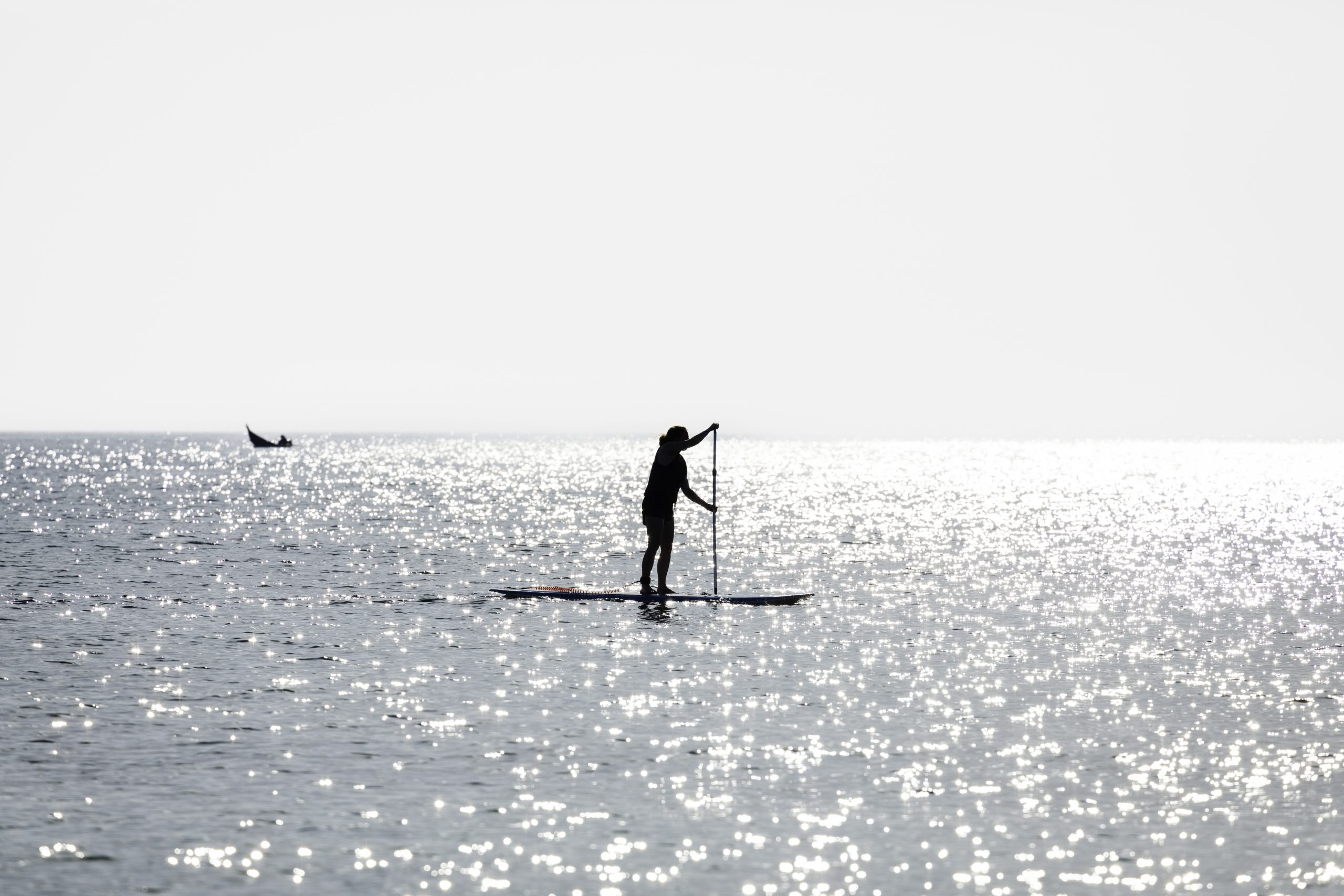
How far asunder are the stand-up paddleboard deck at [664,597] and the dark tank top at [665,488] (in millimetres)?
1860

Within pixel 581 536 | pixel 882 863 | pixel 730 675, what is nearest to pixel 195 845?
pixel 882 863

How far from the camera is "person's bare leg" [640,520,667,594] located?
2697 cm

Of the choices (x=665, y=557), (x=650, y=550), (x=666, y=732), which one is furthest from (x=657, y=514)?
(x=666, y=732)

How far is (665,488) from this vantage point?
2670 cm

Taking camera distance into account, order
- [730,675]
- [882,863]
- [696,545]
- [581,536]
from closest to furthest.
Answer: [882,863], [730,675], [696,545], [581,536]

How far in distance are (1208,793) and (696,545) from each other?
37507 millimetres

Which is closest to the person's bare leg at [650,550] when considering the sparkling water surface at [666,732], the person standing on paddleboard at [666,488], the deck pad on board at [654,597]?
the person standing on paddleboard at [666,488]

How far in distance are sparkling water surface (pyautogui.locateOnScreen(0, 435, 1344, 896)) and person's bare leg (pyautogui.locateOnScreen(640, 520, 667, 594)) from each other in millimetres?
430

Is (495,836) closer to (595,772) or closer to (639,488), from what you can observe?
(595,772)

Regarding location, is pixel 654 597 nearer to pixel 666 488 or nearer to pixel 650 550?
pixel 650 550

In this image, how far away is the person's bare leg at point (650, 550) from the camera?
27.0m

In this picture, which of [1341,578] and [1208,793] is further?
[1341,578]

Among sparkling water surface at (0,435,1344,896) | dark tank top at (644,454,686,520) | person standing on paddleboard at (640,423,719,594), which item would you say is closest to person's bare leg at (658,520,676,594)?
person standing on paddleboard at (640,423,719,594)

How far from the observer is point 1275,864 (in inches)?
396
